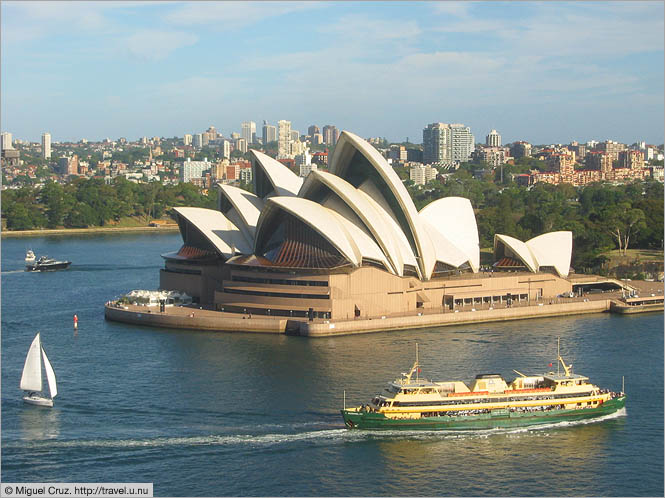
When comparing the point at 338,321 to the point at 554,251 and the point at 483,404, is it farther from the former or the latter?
the point at 554,251

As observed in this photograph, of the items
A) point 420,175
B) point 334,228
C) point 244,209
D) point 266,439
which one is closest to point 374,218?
point 334,228

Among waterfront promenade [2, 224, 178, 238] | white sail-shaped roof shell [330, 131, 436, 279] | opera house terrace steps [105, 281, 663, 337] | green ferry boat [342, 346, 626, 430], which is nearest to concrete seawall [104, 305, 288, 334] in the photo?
opera house terrace steps [105, 281, 663, 337]

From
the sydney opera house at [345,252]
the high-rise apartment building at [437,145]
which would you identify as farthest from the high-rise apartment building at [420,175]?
the sydney opera house at [345,252]

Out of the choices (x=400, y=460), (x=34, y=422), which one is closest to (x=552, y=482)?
(x=400, y=460)

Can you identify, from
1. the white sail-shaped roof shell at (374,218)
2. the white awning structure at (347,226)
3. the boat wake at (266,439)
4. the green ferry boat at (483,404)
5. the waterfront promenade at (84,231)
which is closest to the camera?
the boat wake at (266,439)

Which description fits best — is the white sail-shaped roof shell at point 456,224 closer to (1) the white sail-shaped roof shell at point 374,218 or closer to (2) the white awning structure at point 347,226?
(2) the white awning structure at point 347,226

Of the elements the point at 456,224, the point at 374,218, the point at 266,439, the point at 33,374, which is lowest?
the point at 266,439
